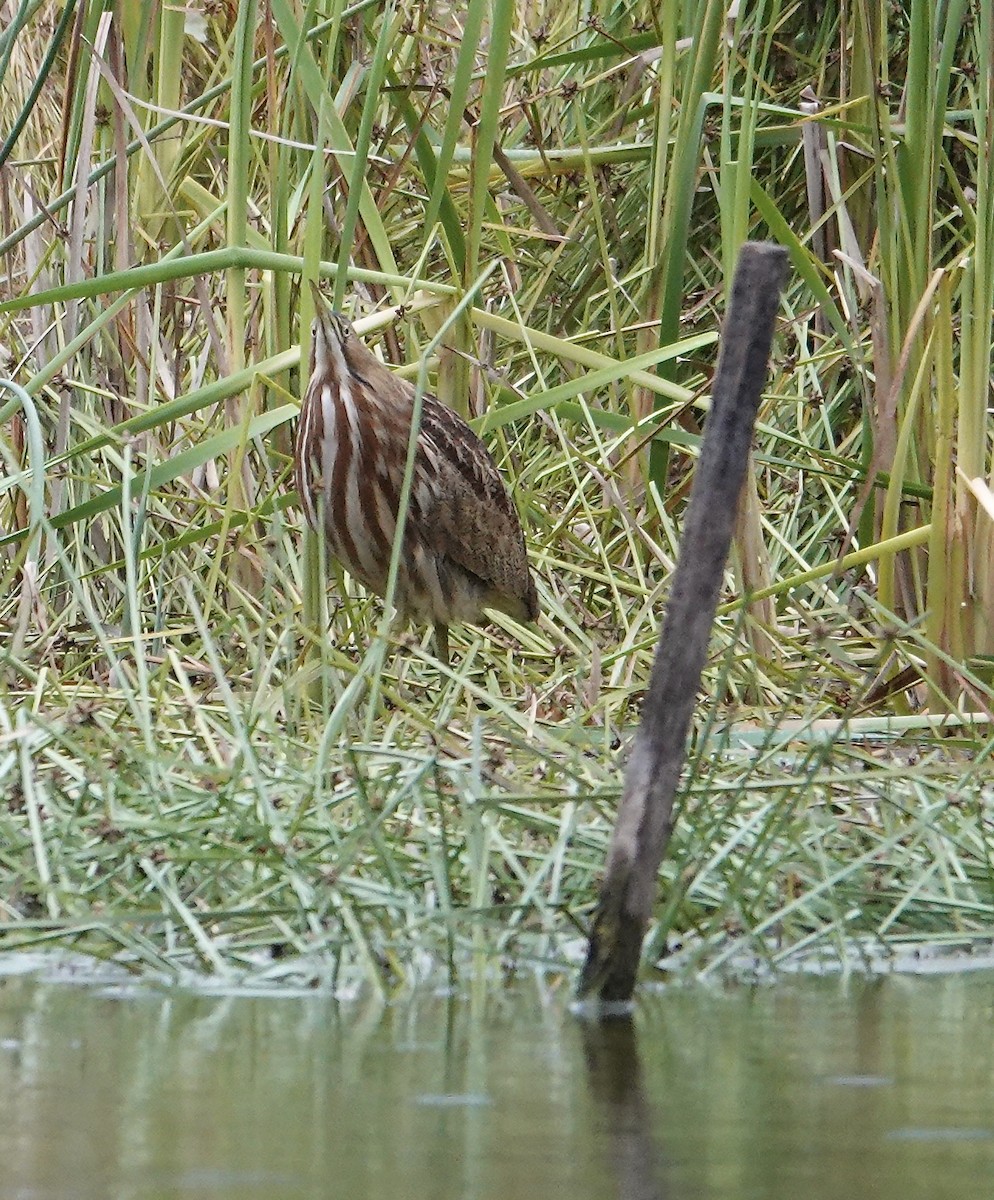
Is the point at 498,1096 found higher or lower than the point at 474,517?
lower

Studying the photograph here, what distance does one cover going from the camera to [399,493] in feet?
14.0

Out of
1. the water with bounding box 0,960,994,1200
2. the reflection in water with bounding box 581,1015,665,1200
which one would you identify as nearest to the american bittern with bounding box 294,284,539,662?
the water with bounding box 0,960,994,1200

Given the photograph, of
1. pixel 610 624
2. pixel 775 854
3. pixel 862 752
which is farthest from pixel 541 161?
pixel 775 854

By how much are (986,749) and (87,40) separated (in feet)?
6.26

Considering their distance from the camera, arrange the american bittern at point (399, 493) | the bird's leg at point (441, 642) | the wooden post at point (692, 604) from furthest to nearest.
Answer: the bird's leg at point (441, 642), the american bittern at point (399, 493), the wooden post at point (692, 604)

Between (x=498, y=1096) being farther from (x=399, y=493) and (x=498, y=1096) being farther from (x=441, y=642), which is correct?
(x=441, y=642)

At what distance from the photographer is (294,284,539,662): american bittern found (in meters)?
4.13

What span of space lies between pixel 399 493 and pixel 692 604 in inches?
86.3

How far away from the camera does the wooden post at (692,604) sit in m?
2.11

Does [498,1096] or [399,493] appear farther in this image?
[399,493]

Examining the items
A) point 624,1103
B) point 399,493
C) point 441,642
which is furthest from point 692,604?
point 441,642

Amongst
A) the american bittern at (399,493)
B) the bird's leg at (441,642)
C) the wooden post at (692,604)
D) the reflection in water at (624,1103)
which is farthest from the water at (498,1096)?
the bird's leg at (441,642)

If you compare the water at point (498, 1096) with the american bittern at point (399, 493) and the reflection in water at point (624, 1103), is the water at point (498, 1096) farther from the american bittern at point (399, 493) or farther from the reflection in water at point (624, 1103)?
the american bittern at point (399, 493)

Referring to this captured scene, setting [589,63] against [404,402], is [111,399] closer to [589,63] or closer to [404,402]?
[404,402]
